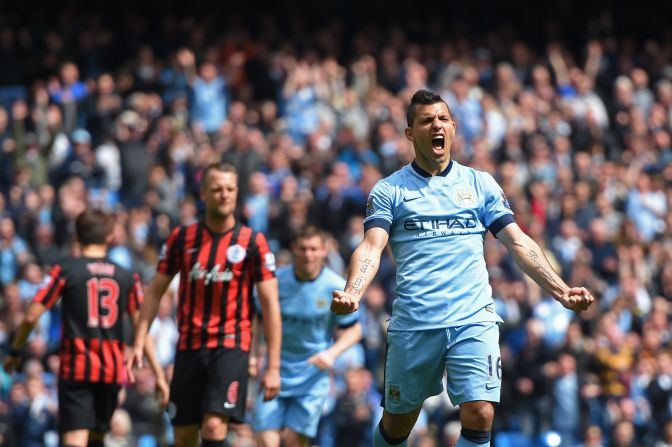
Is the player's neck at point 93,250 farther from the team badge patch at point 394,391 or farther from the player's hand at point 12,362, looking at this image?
the team badge patch at point 394,391

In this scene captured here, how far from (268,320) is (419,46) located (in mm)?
16393

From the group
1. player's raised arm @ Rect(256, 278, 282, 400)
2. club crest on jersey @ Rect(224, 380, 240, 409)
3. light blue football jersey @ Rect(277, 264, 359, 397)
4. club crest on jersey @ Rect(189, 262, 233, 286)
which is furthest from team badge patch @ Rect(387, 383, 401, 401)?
→ light blue football jersey @ Rect(277, 264, 359, 397)

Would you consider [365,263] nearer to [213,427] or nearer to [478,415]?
[478,415]

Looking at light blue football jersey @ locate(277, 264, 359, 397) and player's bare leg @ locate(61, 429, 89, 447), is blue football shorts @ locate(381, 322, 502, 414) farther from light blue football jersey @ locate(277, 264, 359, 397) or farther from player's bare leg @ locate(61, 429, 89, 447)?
player's bare leg @ locate(61, 429, 89, 447)

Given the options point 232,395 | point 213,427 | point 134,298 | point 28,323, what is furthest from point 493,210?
point 28,323

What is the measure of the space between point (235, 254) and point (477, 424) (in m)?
2.49

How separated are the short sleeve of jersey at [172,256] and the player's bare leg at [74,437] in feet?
4.76

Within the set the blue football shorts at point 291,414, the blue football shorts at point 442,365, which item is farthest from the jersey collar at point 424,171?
the blue football shorts at point 291,414

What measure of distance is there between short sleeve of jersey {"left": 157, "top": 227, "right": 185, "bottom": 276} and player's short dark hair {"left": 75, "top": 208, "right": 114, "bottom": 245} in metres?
0.65

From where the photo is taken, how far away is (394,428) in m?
8.34

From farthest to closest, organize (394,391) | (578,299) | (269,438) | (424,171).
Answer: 1. (269,438)
2. (424,171)
3. (394,391)
4. (578,299)

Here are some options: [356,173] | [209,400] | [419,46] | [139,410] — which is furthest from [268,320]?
[419,46]

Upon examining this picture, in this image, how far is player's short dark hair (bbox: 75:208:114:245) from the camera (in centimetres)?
992

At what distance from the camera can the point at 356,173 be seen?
1980 centimetres
